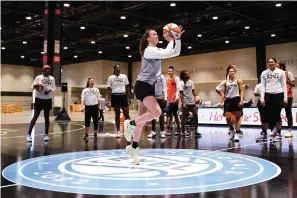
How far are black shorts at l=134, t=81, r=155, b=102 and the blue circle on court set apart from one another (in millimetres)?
842

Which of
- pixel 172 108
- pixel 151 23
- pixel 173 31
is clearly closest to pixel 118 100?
pixel 172 108

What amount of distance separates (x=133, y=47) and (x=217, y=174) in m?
Answer: 25.1

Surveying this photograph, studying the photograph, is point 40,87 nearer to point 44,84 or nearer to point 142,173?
point 44,84

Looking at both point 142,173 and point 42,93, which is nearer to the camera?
point 142,173

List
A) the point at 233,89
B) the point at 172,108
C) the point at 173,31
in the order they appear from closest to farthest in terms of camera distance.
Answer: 1. the point at 173,31
2. the point at 233,89
3. the point at 172,108

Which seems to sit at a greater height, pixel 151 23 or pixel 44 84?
pixel 151 23

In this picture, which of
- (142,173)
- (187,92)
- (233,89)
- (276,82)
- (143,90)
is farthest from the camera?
(187,92)

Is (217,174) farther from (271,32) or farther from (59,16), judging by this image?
(271,32)

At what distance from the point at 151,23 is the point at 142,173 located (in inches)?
671

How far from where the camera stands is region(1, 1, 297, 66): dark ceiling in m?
16.8

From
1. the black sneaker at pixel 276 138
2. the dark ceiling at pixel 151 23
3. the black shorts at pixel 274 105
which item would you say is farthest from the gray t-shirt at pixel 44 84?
the dark ceiling at pixel 151 23

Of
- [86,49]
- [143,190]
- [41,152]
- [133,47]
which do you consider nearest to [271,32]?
[133,47]

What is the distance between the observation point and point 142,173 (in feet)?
11.6

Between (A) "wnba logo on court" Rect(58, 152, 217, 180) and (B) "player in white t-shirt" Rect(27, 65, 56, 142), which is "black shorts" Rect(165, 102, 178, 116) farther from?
(A) "wnba logo on court" Rect(58, 152, 217, 180)
